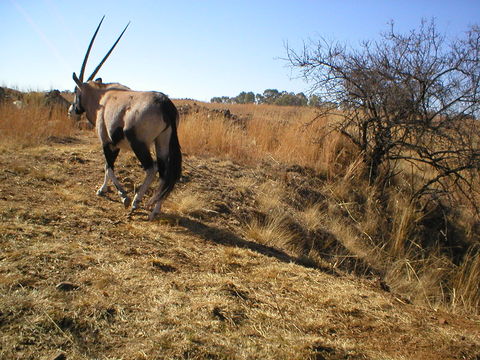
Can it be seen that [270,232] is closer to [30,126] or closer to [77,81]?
[77,81]

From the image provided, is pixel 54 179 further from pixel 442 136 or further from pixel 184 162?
pixel 442 136

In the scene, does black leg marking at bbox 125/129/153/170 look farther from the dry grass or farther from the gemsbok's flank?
the dry grass

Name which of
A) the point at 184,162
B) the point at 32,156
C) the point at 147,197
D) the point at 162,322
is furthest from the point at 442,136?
the point at 32,156

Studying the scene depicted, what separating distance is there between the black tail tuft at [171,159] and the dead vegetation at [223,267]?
1.36ft

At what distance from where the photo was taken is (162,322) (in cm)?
304

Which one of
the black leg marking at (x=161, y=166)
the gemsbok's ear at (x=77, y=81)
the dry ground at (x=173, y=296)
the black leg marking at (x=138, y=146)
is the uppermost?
the gemsbok's ear at (x=77, y=81)

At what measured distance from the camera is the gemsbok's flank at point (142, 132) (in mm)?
5523

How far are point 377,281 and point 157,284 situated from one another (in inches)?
117

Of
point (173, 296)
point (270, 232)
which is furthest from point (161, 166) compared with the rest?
point (173, 296)

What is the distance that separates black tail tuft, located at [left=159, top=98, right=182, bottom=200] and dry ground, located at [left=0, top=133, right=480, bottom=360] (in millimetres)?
429

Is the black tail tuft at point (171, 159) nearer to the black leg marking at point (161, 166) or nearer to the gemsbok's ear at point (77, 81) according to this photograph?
the black leg marking at point (161, 166)

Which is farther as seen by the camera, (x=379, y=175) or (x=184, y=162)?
(x=379, y=175)

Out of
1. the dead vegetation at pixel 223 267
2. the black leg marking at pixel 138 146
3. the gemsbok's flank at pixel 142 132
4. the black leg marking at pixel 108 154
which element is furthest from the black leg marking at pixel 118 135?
the dead vegetation at pixel 223 267

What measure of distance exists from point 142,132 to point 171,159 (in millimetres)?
548
